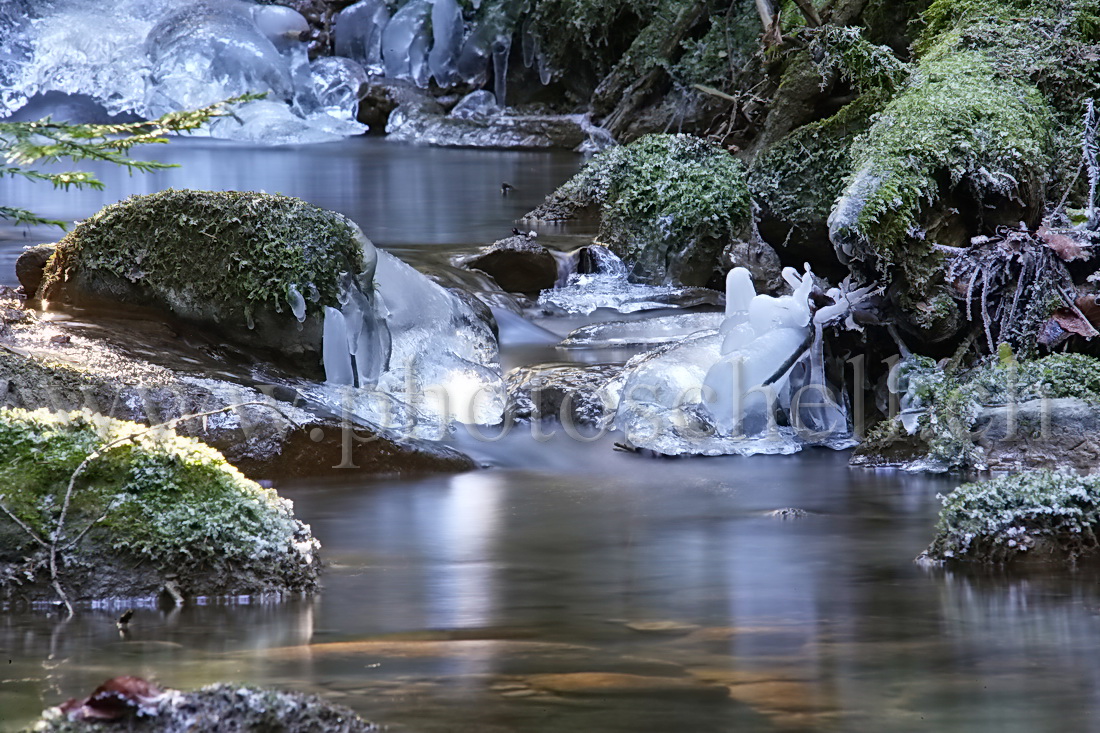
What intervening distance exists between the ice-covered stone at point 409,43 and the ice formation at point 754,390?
2003 centimetres

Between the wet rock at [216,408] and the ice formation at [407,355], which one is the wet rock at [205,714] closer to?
the wet rock at [216,408]

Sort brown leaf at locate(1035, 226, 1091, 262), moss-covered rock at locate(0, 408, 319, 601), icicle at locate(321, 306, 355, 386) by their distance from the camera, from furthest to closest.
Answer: icicle at locate(321, 306, 355, 386) → brown leaf at locate(1035, 226, 1091, 262) → moss-covered rock at locate(0, 408, 319, 601)

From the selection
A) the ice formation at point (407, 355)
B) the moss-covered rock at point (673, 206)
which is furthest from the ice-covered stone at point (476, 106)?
the ice formation at point (407, 355)

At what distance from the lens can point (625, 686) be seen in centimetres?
336

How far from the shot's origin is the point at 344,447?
6.44 meters

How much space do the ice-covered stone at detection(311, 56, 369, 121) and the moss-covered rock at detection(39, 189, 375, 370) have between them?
19277mm

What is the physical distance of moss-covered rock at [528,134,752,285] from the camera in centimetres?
1096

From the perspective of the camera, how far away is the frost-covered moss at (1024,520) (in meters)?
4.70

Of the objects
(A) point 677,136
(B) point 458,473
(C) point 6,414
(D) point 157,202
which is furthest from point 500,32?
(C) point 6,414

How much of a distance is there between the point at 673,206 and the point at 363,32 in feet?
60.7

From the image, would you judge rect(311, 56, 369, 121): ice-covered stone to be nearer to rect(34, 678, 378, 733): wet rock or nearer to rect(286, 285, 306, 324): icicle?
rect(286, 285, 306, 324): icicle

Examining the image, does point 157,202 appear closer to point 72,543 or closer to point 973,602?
point 72,543

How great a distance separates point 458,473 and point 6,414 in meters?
2.57

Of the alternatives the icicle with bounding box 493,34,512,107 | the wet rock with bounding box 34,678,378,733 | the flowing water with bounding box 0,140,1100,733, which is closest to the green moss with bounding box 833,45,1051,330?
the flowing water with bounding box 0,140,1100,733
